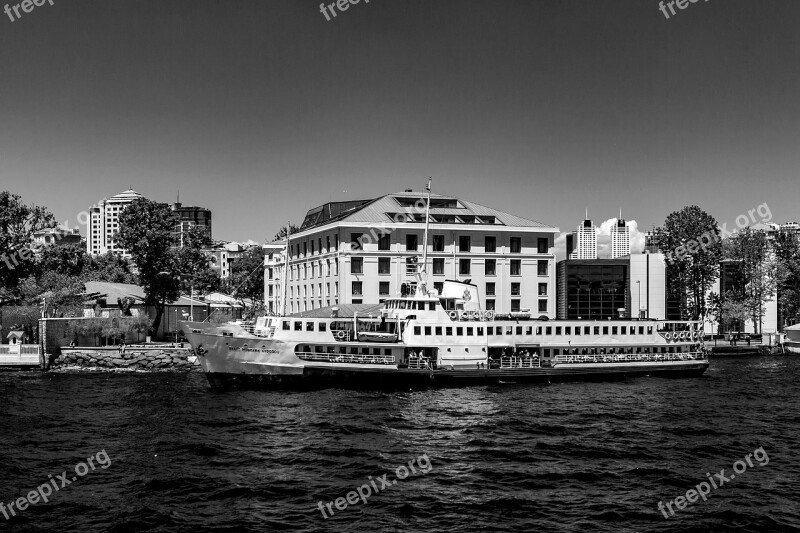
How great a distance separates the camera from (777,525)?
84.3 ft

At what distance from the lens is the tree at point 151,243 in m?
87.1

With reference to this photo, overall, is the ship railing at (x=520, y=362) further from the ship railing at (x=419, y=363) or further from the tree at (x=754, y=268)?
the tree at (x=754, y=268)

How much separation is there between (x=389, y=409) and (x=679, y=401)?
823 inches

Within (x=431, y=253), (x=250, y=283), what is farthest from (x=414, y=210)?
(x=250, y=283)

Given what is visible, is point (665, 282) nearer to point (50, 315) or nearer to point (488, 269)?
point (488, 269)

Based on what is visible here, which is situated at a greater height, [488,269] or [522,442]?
Answer: [488,269]

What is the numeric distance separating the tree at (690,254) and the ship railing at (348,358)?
55875mm

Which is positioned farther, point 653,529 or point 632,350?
point 632,350

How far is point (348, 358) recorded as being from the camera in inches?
2345

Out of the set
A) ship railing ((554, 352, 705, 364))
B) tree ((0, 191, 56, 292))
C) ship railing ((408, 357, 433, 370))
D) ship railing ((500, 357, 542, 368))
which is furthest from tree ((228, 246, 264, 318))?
ship railing ((554, 352, 705, 364))

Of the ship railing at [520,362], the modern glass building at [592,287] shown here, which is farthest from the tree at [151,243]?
the modern glass building at [592,287]

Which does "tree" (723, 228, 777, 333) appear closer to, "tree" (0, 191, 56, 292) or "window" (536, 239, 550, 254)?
"window" (536, 239, 550, 254)

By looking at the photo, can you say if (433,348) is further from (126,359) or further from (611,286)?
(611,286)

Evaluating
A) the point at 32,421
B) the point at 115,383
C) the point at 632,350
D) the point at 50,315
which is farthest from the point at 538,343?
the point at 50,315
